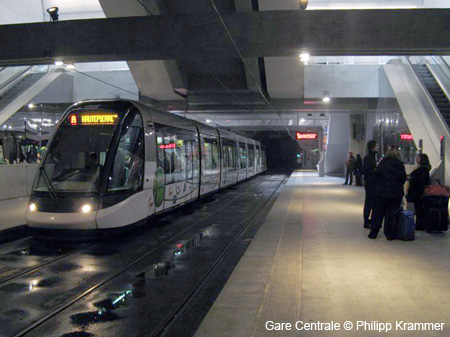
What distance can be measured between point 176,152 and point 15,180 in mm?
7087

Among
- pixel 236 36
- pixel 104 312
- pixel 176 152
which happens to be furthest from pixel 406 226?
pixel 176 152

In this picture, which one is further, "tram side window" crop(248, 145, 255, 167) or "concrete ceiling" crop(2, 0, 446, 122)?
"tram side window" crop(248, 145, 255, 167)

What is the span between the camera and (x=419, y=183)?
880cm

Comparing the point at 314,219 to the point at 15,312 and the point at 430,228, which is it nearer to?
the point at 430,228

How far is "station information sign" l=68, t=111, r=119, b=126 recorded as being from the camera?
9.21 m

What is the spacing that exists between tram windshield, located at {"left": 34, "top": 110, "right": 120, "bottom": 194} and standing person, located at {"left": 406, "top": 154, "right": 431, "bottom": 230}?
20.6 ft

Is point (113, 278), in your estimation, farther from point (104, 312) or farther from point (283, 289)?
point (283, 289)

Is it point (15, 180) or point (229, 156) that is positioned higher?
point (229, 156)

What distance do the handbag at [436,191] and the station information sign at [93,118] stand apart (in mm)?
6542

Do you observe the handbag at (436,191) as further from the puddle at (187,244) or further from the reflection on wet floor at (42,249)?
the reflection on wet floor at (42,249)

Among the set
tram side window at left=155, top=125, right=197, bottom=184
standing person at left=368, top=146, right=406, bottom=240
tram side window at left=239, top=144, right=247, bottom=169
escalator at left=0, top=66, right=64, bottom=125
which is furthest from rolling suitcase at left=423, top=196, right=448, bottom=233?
escalator at left=0, top=66, right=64, bottom=125

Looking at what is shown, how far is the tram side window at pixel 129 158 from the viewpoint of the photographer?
889 cm

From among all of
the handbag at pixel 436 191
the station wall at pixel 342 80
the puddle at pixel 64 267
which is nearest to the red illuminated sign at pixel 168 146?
the puddle at pixel 64 267

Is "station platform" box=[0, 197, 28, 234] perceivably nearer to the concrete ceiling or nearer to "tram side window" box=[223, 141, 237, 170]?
the concrete ceiling
